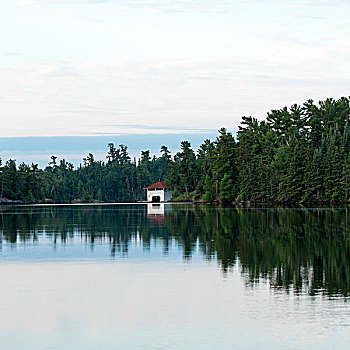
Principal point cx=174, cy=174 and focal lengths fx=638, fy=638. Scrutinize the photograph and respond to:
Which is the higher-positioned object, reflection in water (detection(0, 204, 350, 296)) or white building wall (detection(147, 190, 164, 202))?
white building wall (detection(147, 190, 164, 202))

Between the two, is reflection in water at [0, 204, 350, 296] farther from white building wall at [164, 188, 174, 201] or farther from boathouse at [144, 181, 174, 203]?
white building wall at [164, 188, 174, 201]

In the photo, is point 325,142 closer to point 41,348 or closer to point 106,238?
point 106,238

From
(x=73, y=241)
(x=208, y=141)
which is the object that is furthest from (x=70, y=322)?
(x=208, y=141)

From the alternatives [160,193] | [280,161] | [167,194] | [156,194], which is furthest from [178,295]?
[156,194]

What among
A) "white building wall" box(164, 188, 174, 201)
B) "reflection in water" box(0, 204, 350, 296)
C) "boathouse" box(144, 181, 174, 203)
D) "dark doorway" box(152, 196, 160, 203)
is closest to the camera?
"reflection in water" box(0, 204, 350, 296)

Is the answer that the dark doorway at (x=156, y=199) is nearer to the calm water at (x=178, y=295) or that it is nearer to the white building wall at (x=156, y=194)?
the white building wall at (x=156, y=194)

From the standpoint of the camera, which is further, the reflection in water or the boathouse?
the boathouse

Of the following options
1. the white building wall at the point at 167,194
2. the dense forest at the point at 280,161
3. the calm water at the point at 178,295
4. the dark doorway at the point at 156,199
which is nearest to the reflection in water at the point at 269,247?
the calm water at the point at 178,295

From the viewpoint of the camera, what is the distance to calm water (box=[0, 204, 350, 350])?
13156 millimetres

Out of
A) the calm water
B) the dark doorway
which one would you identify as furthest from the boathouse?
the calm water

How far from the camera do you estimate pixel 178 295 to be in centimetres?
1800

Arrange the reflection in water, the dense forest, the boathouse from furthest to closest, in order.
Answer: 1. the boathouse
2. the dense forest
3. the reflection in water

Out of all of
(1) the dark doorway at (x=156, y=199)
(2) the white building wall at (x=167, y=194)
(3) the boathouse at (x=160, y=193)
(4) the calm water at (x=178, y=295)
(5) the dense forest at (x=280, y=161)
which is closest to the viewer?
(4) the calm water at (x=178, y=295)

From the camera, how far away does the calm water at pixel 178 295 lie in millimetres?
13156
